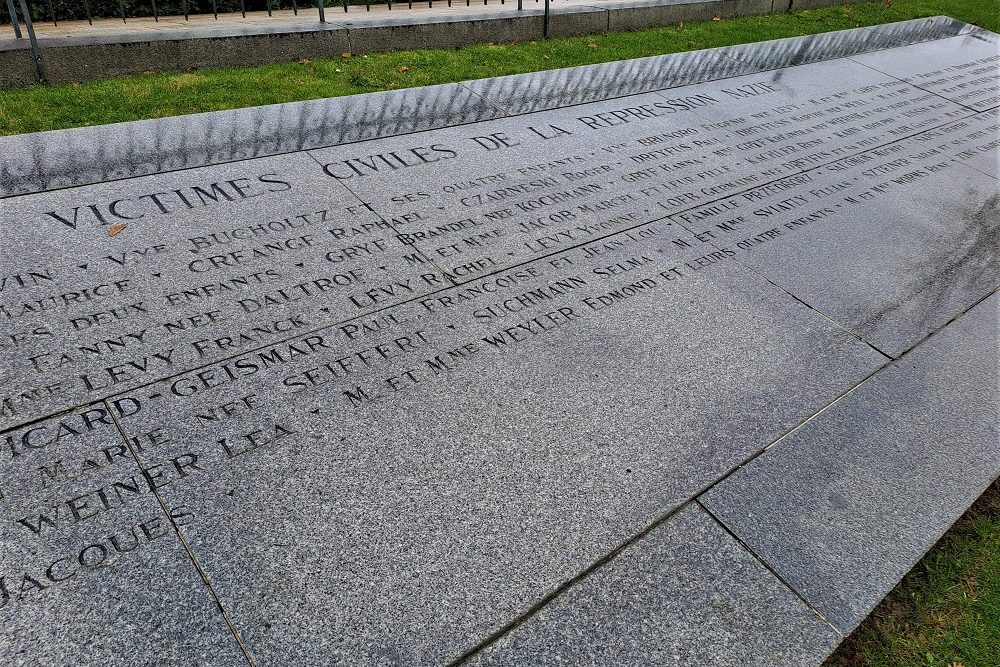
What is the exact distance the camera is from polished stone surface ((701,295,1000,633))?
9.20 feet

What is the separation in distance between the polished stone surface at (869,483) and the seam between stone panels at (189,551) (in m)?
1.90

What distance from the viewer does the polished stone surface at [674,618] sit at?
2418 millimetres

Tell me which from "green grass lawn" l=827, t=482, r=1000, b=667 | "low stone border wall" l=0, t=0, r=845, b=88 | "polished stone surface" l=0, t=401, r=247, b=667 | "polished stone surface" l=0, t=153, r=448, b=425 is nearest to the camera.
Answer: "polished stone surface" l=0, t=401, r=247, b=667

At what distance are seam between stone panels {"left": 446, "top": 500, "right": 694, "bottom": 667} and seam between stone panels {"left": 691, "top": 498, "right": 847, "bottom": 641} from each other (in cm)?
10

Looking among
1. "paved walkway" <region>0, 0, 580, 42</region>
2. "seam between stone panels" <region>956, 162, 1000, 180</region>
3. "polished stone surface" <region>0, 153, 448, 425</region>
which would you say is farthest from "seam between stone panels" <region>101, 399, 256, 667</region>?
"seam between stone panels" <region>956, 162, 1000, 180</region>

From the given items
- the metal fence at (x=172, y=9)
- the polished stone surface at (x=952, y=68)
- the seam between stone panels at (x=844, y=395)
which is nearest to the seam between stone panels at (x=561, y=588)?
the seam between stone panels at (x=844, y=395)

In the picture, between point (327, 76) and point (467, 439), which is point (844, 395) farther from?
point (327, 76)

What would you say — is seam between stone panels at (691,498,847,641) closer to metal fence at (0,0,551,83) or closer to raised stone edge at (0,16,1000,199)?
raised stone edge at (0,16,1000,199)

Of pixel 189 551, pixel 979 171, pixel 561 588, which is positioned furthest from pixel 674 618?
pixel 979 171

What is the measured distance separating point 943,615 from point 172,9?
10.2 meters

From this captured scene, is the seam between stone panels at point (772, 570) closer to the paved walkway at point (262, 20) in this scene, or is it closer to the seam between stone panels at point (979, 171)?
the seam between stone panels at point (979, 171)

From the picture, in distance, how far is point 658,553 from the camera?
2766 mm

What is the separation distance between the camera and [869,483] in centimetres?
320

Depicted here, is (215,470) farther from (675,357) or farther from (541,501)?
(675,357)
